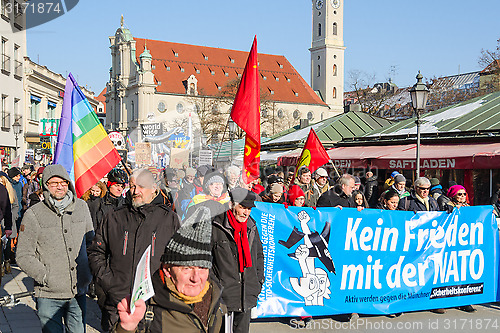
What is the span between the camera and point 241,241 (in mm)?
4406

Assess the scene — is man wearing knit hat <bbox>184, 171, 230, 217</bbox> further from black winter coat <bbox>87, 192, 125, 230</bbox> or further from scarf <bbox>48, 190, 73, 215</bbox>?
black winter coat <bbox>87, 192, 125, 230</bbox>

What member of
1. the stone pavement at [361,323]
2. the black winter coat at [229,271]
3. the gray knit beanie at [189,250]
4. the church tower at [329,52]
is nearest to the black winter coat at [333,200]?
the stone pavement at [361,323]

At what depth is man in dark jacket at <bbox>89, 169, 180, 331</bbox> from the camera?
3879 mm

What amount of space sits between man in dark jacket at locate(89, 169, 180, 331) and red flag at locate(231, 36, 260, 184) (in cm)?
295

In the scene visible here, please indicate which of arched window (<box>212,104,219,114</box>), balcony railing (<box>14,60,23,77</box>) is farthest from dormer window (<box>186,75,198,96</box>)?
balcony railing (<box>14,60,23,77</box>)

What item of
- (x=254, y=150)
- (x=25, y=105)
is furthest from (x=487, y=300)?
(x=25, y=105)

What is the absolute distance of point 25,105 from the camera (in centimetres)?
3350

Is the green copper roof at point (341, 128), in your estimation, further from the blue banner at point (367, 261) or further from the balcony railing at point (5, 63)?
the balcony railing at point (5, 63)

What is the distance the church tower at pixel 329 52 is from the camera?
9725cm

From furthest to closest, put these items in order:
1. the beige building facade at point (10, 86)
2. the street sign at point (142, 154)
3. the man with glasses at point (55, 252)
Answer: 1. the beige building facade at point (10, 86)
2. the street sign at point (142, 154)
3. the man with glasses at point (55, 252)

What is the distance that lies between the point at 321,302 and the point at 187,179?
4361mm

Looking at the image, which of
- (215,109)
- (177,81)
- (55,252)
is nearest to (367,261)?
(55,252)

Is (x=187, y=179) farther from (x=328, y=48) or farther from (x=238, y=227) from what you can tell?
(x=328, y=48)

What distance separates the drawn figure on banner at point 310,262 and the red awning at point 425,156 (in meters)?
7.71
